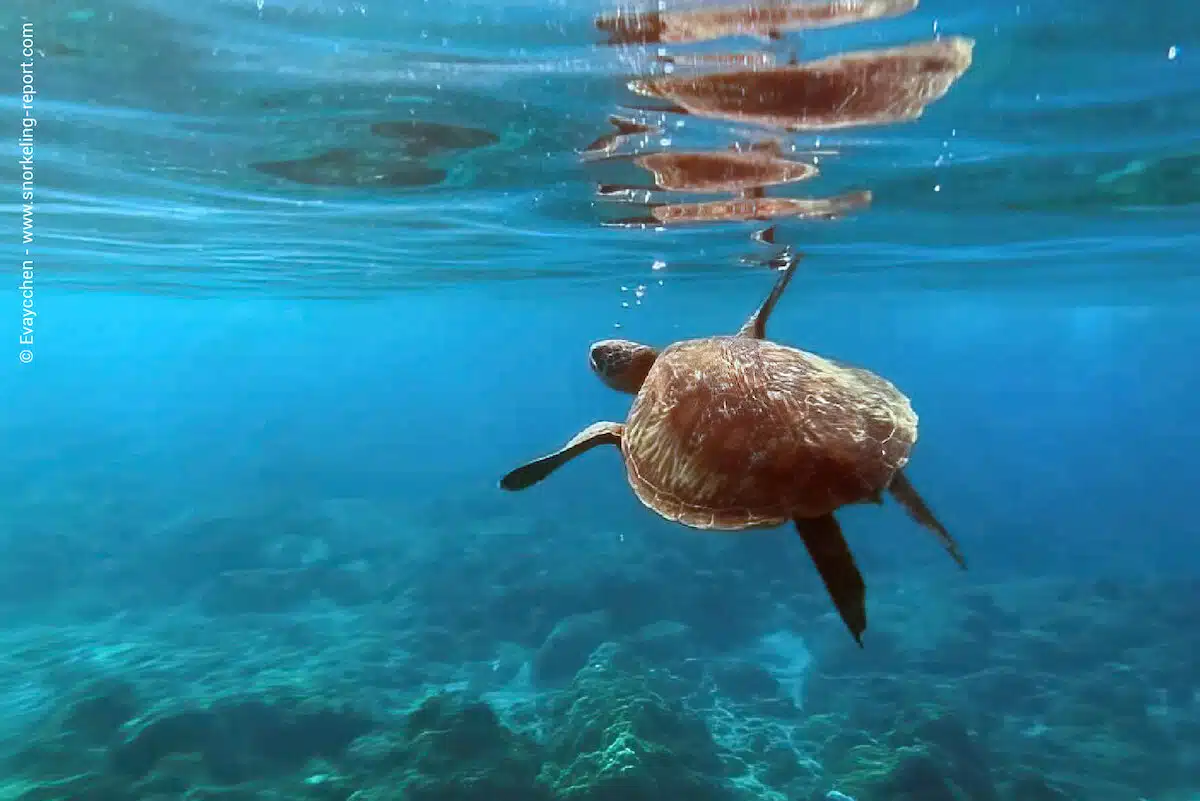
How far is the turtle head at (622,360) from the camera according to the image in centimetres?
636

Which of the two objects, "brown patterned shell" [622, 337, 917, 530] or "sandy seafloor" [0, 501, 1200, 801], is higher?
"brown patterned shell" [622, 337, 917, 530]

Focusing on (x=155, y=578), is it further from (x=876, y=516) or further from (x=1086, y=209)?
(x=1086, y=209)

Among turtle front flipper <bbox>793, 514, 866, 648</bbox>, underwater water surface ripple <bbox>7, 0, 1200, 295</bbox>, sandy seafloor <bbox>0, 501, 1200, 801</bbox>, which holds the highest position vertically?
underwater water surface ripple <bbox>7, 0, 1200, 295</bbox>

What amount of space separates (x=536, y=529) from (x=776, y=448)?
1769 cm

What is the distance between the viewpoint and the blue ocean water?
7.13 metres

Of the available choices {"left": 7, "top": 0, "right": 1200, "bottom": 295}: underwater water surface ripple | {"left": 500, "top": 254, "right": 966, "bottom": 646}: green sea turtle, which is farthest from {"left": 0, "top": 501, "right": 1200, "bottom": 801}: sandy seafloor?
{"left": 7, "top": 0, "right": 1200, "bottom": 295}: underwater water surface ripple

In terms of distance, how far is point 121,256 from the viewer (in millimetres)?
20797

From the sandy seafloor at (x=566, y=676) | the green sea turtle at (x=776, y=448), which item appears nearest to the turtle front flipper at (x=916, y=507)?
the green sea turtle at (x=776, y=448)

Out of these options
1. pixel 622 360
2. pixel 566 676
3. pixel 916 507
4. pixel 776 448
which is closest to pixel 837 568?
pixel 776 448

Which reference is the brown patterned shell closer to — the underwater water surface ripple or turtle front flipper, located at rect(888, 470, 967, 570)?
turtle front flipper, located at rect(888, 470, 967, 570)

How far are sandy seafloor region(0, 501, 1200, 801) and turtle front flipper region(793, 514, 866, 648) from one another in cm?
662

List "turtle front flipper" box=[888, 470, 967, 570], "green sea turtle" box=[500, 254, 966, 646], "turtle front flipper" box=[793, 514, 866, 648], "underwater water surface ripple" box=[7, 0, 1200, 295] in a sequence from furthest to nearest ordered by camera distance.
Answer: "underwater water surface ripple" box=[7, 0, 1200, 295] < "turtle front flipper" box=[888, 470, 967, 570] < "green sea turtle" box=[500, 254, 966, 646] < "turtle front flipper" box=[793, 514, 866, 648]

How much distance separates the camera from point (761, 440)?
13.4ft

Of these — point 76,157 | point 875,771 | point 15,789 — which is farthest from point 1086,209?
point 15,789
